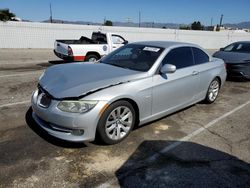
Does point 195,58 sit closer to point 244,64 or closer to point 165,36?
point 244,64

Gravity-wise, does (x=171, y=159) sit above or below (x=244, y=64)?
below

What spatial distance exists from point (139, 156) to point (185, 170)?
0.70m

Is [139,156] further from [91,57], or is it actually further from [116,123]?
[91,57]

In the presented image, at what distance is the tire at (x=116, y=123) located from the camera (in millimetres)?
3871

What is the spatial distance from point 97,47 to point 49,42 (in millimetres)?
10685

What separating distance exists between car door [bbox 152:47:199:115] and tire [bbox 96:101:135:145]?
0.57 meters

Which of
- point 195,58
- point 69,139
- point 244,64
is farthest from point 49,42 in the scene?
point 69,139

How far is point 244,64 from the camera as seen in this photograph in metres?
9.24

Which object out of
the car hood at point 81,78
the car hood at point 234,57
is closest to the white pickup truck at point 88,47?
the car hood at point 234,57

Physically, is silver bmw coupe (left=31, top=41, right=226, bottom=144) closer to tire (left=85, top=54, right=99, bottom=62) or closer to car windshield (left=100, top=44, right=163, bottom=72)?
car windshield (left=100, top=44, right=163, bottom=72)

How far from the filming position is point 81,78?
417cm

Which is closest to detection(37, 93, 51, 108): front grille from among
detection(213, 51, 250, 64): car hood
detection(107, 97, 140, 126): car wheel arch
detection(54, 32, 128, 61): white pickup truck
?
detection(107, 97, 140, 126): car wheel arch

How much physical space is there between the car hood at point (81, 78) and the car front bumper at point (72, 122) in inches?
9.6

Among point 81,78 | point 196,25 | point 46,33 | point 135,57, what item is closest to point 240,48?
point 135,57
